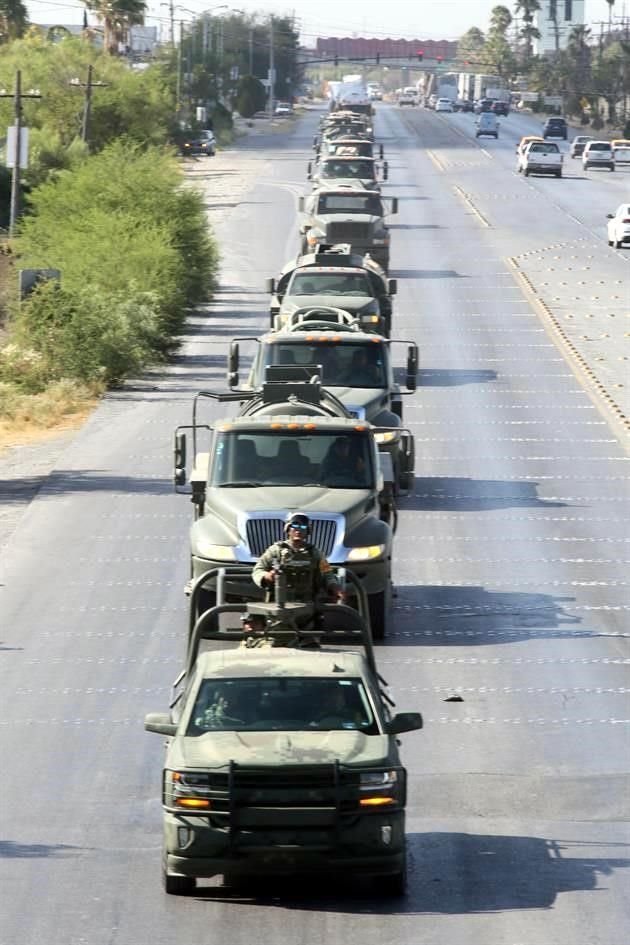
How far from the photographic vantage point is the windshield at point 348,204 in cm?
5559

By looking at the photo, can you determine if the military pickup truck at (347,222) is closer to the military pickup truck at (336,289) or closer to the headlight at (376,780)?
the military pickup truck at (336,289)

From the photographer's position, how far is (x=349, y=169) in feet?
228

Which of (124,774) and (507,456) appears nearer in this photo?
(124,774)

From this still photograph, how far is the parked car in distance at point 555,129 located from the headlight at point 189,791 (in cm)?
12892

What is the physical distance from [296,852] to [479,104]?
174564mm

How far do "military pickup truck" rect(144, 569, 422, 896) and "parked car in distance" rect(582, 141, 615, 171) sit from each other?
3874 inches

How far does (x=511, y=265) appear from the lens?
64.2 m

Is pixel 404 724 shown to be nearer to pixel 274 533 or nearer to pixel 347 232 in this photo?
pixel 274 533

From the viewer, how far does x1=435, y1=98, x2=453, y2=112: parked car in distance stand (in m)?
188

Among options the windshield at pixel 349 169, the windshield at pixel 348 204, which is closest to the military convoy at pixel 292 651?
the windshield at pixel 348 204

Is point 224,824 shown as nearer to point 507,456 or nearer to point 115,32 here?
point 507,456

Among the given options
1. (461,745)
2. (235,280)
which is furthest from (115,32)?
(461,745)

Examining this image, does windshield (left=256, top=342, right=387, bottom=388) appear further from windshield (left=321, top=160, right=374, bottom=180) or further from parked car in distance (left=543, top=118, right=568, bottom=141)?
parked car in distance (left=543, top=118, right=568, bottom=141)

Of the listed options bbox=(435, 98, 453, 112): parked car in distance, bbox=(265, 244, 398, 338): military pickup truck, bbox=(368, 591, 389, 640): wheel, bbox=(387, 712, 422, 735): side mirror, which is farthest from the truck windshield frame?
bbox=(435, 98, 453, 112): parked car in distance
